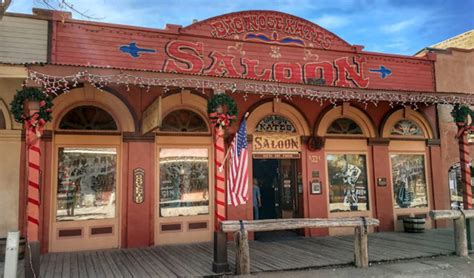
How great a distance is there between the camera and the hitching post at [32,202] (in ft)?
21.4

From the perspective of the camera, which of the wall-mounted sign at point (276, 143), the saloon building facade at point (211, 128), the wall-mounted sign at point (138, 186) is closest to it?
the saloon building facade at point (211, 128)

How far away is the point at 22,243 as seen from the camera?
8.15 m

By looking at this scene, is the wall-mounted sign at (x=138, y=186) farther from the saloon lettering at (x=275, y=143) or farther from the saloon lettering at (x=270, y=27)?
the saloon lettering at (x=270, y=27)

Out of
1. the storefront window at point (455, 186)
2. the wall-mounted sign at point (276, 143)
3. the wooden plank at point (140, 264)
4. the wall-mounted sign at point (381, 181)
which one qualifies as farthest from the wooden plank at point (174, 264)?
the storefront window at point (455, 186)

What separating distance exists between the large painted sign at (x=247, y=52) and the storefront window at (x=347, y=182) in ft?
7.32

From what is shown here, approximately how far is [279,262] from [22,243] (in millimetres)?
5248

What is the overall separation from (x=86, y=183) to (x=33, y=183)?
2683 mm

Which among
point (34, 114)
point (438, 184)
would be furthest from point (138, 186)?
point (438, 184)

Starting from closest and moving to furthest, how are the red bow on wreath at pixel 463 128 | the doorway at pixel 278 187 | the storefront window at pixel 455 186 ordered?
the red bow on wreath at pixel 463 128
the doorway at pixel 278 187
the storefront window at pixel 455 186

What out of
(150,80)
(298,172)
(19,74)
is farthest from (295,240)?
(19,74)

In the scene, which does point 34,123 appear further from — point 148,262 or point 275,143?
point 275,143

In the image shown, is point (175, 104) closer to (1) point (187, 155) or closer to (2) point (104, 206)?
(1) point (187, 155)

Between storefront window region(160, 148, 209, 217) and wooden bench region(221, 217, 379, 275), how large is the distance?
297 cm

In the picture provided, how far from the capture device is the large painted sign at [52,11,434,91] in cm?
952
